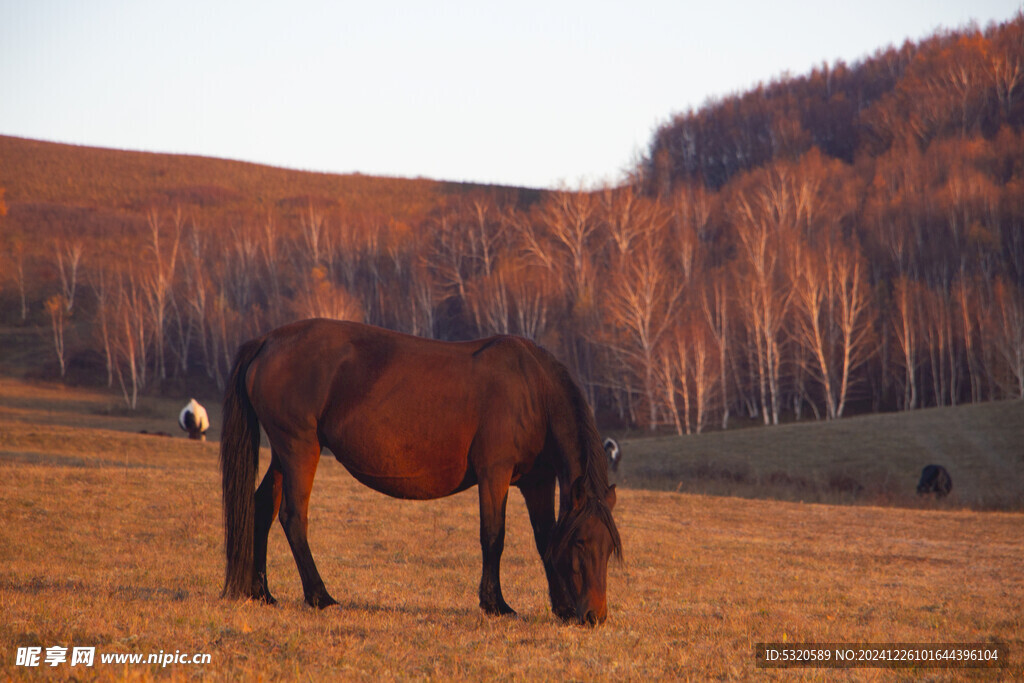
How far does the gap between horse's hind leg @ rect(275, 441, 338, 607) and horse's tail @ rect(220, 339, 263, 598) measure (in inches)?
14.7

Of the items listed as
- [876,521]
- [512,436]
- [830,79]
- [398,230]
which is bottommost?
[876,521]

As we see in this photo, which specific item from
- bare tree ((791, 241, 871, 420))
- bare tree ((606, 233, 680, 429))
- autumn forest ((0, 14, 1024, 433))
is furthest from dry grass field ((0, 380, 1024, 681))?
autumn forest ((0, 14, 1024, 433))

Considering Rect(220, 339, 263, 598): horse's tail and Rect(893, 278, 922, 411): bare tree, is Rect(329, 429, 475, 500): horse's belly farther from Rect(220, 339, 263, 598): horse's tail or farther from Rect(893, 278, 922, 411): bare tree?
Rect(893, 278, 922, 411): bare tree

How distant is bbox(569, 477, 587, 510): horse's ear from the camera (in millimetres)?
6730

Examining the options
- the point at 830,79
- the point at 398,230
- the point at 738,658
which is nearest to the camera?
the point at 738,658

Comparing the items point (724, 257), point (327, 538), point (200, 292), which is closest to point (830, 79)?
point (724, 257)

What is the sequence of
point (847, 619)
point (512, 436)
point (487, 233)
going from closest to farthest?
point (512, 436) → point (847, 619) → point (487, 233)

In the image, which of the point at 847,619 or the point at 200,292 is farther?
the point at 200,292

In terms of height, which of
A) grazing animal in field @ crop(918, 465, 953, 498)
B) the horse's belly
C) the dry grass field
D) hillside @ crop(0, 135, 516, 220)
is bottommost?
grazing animal in field @ crop(918, 465, 953, 498)

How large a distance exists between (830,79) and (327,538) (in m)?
112

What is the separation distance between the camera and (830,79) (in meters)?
109

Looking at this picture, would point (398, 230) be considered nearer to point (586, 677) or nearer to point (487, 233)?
point (487, 233)

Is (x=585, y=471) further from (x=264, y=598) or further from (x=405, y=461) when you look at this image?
(x=264, y=598)

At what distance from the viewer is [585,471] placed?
6.92m
